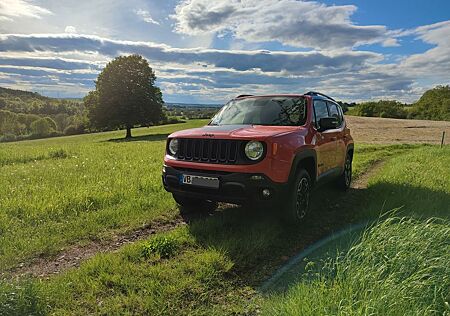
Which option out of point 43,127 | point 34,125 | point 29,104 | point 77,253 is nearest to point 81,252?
point 77,253

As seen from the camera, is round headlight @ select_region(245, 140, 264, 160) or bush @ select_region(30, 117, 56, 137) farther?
bush @ select_region(30, 117, 56, 137)

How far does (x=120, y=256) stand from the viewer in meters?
3.85

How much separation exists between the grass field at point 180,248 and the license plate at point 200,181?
64 cm

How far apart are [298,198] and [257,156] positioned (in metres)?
1.10

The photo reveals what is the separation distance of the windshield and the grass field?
156 centimetres

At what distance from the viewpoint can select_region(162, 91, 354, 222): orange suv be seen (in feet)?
14.3

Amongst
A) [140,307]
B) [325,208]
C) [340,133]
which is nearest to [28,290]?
[140,307]

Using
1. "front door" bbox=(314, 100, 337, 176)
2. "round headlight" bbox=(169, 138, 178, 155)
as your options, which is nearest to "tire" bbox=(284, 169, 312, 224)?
"front door" bbox=(314, 100, 337, 176)

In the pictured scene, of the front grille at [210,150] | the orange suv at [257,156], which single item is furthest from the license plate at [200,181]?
the front grille at [210,150]

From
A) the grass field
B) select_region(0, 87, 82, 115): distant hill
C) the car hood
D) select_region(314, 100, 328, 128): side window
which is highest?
select_region(0, 87, 82, 115): distant hill

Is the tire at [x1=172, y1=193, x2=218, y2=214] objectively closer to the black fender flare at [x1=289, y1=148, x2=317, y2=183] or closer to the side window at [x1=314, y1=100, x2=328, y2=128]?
the black fender flare at [x1=289, y1=148, x2=317, y2=183]

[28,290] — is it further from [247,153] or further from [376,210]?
[376,210]

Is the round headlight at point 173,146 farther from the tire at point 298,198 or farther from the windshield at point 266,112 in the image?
the tire at point 298,198

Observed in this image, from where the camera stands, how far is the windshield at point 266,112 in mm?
5531
